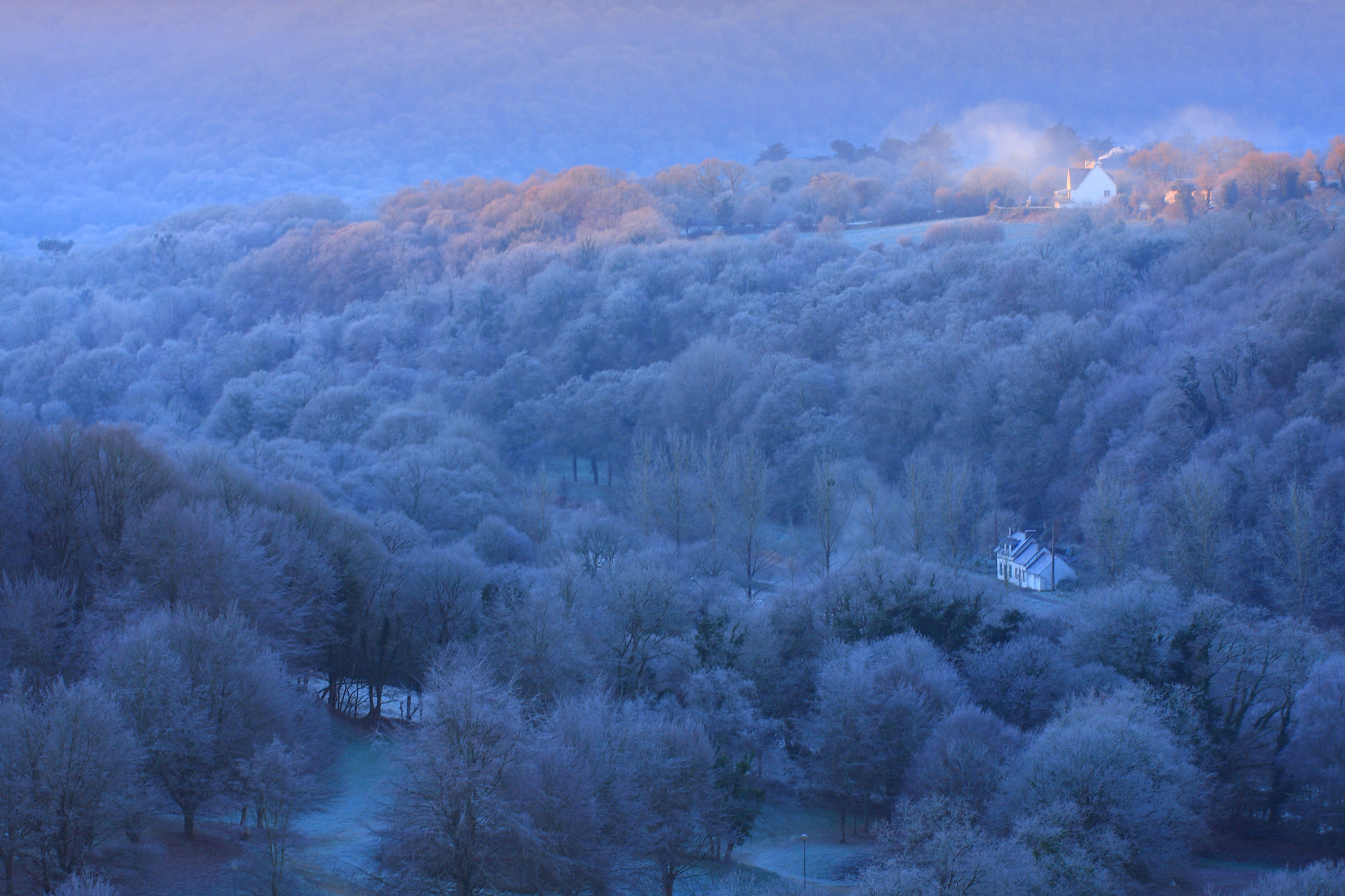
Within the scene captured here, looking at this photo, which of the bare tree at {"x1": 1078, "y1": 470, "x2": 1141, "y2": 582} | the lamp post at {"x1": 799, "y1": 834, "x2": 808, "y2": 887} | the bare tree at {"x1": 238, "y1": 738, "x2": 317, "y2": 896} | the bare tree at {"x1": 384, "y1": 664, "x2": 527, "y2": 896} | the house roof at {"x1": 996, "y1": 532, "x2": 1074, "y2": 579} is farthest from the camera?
the house roof at {"x1": 996, "y1": 532, "x2": 1074, "y2": 579}

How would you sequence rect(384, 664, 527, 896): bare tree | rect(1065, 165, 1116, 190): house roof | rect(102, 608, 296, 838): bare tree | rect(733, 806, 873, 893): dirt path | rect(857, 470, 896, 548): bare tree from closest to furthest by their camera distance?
1. rect(384, 664, 527, 896): bare tree
2. rect(102, 608, 296, 838): bare tree
3. rect(733, 806, 873, 893): dirt path
4. rect(857, 470, 896, 548): bare tree
5. rect(1065, 165, 1116, 190): house roof

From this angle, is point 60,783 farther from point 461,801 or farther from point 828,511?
point 828,511

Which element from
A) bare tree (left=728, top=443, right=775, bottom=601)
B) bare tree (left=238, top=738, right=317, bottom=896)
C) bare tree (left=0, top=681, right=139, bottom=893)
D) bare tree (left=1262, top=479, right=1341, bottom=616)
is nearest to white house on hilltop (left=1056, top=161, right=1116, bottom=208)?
bare tree (left=728, top=443, right=775, bottom=601)

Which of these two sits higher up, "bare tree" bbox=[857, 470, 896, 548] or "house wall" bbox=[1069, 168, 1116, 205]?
"house wall" bbox=[1069, 168, 1116, 205]

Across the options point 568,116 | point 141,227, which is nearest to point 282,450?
point 141,227

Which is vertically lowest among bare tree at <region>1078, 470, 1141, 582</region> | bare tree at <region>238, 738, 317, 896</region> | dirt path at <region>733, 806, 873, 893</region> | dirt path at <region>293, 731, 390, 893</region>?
dirt path at <region>733, 806, 873, 893</region>

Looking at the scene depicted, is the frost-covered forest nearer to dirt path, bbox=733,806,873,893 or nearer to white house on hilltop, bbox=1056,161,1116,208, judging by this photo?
dirt path, bbox=733,806,873,893

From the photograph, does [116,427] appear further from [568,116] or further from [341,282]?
[568,116]

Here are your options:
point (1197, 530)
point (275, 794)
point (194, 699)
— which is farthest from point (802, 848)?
point (1197, 530)
